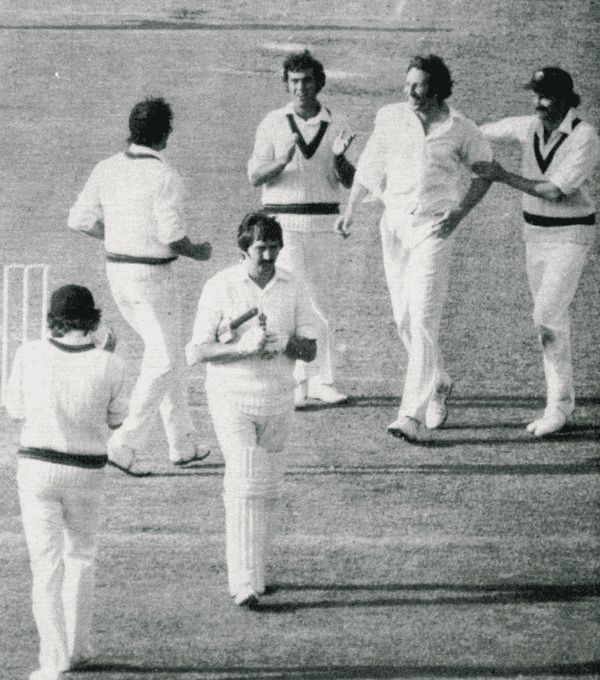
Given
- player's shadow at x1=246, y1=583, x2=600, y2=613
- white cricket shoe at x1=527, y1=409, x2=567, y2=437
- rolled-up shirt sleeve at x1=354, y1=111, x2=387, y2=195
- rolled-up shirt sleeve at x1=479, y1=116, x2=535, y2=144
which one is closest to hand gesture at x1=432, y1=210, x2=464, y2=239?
rolled-up shirt sleeve at x1=354, y1=111, x2=387, y2=195

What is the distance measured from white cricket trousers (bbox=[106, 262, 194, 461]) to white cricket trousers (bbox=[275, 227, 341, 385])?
1.32 metres

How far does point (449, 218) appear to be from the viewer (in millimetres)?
14258

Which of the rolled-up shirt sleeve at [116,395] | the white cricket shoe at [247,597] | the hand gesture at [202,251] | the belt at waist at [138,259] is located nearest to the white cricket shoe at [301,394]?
the belt at waist at [138,259]

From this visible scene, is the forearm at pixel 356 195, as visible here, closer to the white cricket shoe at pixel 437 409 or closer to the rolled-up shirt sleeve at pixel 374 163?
the rolled-up shirt sleeve at pixel 374 163

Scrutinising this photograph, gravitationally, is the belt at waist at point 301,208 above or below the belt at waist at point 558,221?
above

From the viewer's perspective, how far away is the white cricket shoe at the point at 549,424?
1455 cm

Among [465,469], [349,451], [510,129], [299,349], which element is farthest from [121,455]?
[510,129]

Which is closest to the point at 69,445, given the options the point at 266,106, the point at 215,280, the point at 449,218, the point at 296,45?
the point at 215,280

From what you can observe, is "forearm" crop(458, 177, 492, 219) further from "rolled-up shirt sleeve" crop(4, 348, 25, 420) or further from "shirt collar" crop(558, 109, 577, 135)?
"rolled-up shirt sleeve" crop(4, 348, 25, 420)

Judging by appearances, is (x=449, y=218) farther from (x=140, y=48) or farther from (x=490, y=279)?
(x=140, y=48)

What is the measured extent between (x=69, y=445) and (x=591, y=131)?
4.82 m

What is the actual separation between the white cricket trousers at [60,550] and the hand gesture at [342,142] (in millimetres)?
4243

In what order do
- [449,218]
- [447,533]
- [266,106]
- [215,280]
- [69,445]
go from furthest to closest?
[266,106] < [449,218] < [447,533] < [215,280] < [69,445]

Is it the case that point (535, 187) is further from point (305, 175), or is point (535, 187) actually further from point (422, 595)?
point (422, 595)
